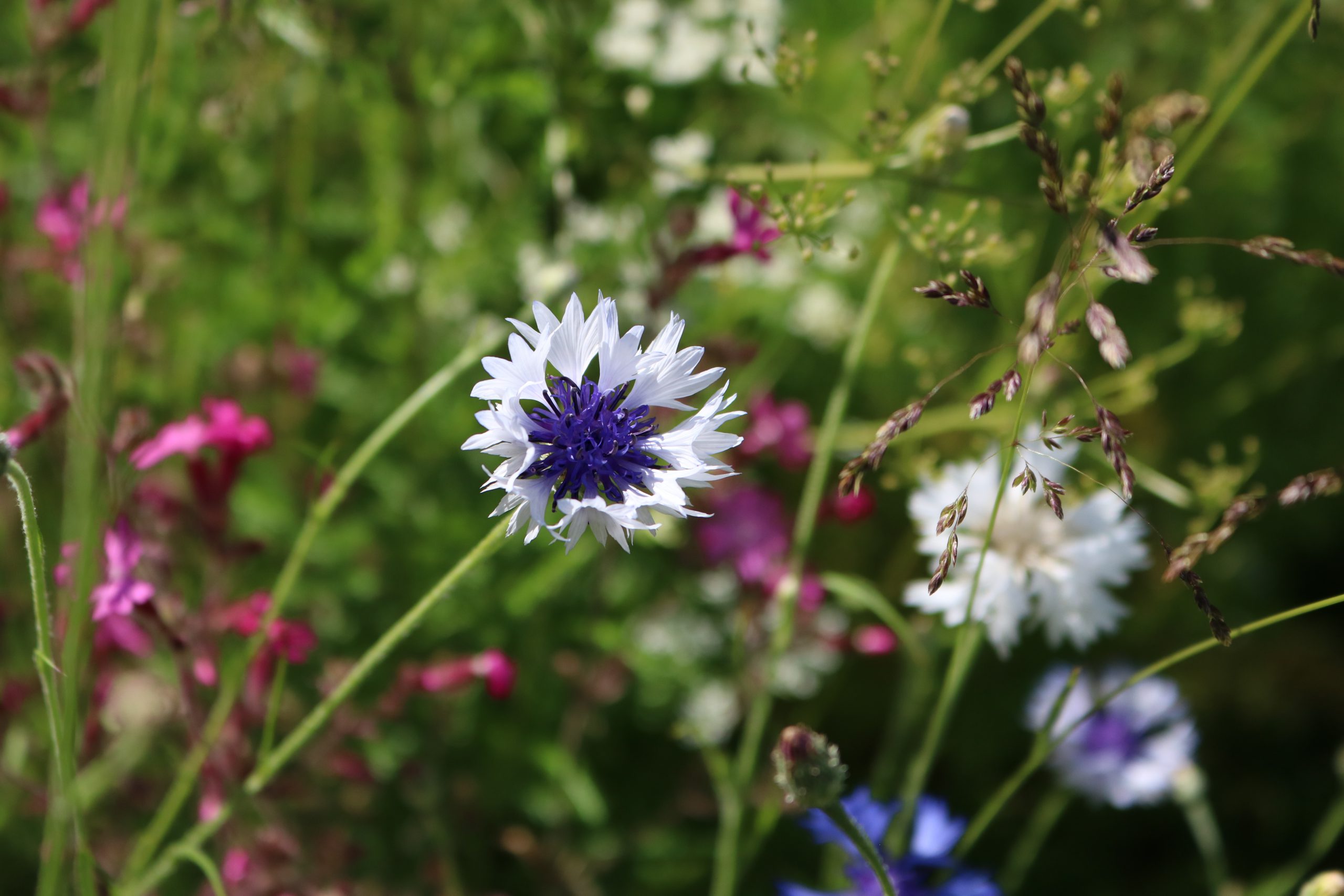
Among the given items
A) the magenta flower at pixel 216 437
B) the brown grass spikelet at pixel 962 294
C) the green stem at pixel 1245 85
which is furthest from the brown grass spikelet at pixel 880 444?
the magenta flower at pixel 216 437

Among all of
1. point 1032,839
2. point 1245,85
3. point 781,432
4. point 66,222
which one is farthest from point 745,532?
point 66,222

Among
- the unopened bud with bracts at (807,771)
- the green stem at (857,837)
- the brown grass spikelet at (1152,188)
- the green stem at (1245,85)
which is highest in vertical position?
the green stem at (1245,85)

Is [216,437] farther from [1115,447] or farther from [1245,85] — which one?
[1245,85]

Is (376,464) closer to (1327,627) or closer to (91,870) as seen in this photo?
(91,870)

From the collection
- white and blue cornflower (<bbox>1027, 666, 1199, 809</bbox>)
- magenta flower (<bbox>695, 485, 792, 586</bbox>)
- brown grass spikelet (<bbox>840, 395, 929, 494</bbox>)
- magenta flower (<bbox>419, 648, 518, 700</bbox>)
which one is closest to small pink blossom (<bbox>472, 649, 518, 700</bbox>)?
magenta flower (<bbox>419, 648, 518, 700</bbox>)

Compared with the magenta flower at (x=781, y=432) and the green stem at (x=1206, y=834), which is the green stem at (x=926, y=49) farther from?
the green stem at (x=1206, y=834)

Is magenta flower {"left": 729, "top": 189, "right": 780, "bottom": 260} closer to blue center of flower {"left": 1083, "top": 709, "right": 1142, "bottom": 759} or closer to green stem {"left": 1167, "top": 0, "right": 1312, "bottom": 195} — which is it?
green stem {"left": 1167, "top": 0, "right": 1312, "bottom": 195}
